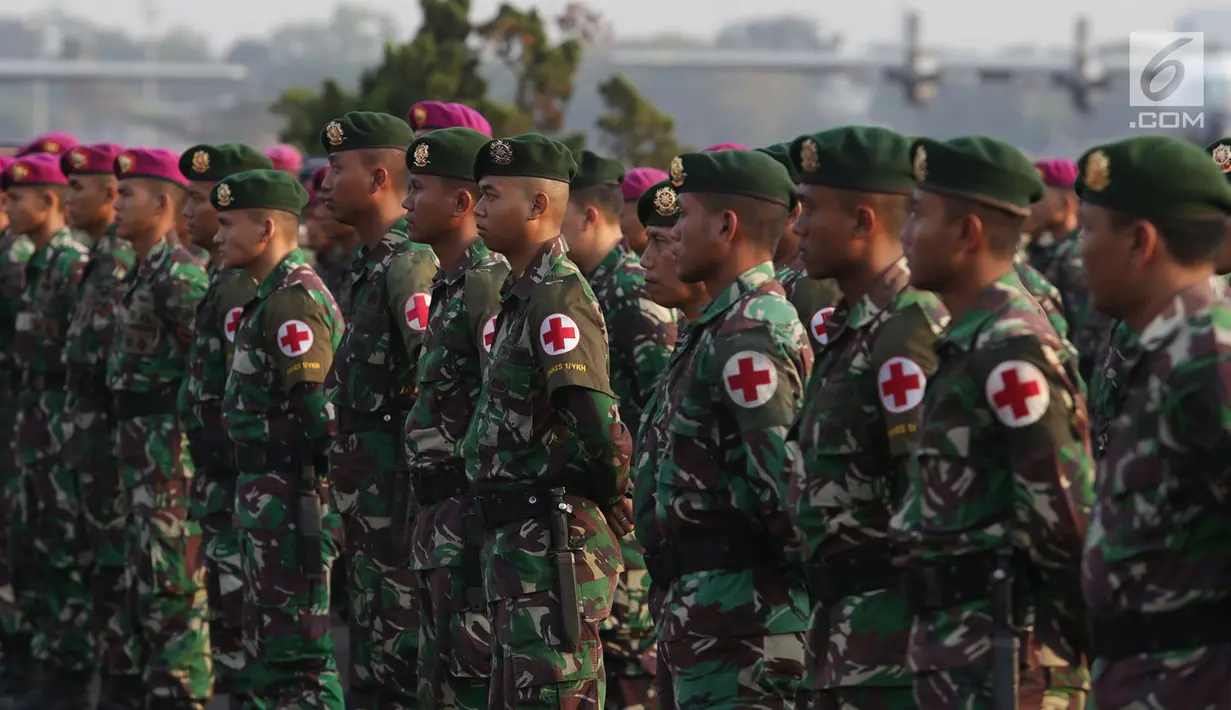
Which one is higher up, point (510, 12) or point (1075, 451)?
point (510, 12)

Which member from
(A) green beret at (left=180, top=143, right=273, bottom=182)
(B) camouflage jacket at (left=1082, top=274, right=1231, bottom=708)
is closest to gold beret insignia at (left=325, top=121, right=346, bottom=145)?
(A) green beret at (left=180, top=143, right=273, bottom=182)

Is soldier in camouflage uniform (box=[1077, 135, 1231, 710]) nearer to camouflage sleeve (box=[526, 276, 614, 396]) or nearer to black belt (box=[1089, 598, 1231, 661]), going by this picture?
black belt (box=[1089, 598, 1231, 661])

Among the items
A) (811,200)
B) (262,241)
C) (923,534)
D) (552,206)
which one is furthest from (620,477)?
(262,241)

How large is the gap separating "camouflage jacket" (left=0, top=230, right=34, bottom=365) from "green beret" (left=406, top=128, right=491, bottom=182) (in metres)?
4.34

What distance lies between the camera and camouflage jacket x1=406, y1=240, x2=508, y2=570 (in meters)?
6.11

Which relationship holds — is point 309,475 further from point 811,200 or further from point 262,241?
point 811,200

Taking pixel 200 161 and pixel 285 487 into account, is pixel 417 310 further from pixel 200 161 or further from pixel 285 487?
pixel 200 161

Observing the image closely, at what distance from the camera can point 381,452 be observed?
6.71 metres

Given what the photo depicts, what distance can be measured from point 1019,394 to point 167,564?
5242 millimetres

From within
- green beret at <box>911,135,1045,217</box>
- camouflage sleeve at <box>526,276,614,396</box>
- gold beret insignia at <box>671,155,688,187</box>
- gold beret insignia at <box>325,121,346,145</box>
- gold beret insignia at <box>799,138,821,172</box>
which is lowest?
camouflage sleeve at <box>526,276,614,396</box>

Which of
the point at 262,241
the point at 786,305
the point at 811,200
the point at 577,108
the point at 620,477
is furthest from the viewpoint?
the point at 577,108

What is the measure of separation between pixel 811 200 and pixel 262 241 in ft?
11.4

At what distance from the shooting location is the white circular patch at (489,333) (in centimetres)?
600

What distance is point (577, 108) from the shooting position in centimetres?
11744
